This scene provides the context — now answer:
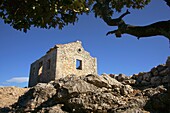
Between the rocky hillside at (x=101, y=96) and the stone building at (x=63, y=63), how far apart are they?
29.4ft

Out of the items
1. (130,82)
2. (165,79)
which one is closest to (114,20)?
(165,79)

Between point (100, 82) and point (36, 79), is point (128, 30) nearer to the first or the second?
point (100, 82)

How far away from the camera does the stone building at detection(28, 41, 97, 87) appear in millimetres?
19109

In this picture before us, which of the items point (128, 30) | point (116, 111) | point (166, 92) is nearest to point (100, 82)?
point (116, 111)

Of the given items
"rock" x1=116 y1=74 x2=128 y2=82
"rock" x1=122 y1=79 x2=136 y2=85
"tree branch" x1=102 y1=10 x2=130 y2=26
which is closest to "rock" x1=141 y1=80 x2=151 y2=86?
"rock" x1=122 y1=79 x2=136 y2=85

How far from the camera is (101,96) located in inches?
293

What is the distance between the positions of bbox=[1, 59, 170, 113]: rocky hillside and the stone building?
353 inches

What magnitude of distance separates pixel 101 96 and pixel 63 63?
40.4 feet

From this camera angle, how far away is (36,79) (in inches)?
874

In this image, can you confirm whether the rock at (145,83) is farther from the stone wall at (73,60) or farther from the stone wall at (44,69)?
the stone wall at (44,69)

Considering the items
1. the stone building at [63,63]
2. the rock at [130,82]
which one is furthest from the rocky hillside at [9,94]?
the rock at [130,82]

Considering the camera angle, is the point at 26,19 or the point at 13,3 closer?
the point at 13,3

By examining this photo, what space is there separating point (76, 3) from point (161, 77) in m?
6.56

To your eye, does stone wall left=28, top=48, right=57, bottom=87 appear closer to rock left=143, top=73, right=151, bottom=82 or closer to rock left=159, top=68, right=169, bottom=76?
rock left=143, top=73, right=151, bottom=82
